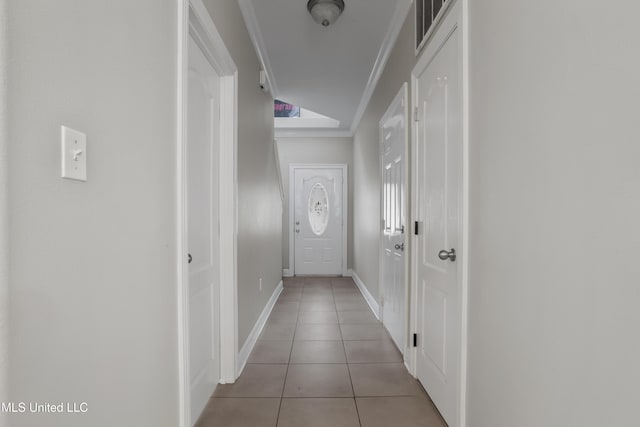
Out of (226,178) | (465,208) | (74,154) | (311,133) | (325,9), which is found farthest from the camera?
(311,133)

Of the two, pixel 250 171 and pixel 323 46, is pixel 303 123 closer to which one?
pixel 323 46

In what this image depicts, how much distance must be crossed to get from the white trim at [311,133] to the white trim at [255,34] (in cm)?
240

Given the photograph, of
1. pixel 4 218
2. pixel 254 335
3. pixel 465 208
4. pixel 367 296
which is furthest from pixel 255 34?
pixel 367 296

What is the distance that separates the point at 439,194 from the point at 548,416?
1190 mm

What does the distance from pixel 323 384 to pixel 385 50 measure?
2888 millimetres

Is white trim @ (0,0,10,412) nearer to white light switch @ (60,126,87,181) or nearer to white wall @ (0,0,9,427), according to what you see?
white wall @ (0,0,9,427)

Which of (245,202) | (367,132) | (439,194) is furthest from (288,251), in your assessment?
(439,194)

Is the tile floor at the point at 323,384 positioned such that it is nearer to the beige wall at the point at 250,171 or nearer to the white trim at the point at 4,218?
the beige wall at the point at 250,171

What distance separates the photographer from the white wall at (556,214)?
80cm

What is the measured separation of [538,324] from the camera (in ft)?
3.63

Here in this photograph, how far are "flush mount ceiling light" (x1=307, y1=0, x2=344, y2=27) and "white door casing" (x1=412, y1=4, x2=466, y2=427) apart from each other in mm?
782

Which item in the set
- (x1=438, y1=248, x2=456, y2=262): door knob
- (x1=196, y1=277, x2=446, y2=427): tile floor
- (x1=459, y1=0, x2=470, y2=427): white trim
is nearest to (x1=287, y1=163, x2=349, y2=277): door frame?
(x1=196, y1=277, x2=446, y2=427): tile floor

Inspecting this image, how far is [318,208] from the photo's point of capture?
6.73 metres

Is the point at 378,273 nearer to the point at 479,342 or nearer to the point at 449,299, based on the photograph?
the point at 449,299
